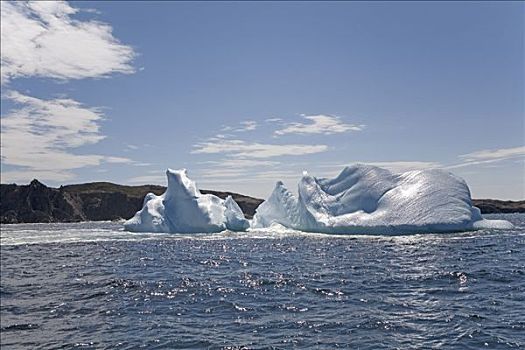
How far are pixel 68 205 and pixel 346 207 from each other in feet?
254

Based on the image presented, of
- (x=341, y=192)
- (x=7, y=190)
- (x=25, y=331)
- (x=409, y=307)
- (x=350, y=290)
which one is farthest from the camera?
(x=7, y=190)

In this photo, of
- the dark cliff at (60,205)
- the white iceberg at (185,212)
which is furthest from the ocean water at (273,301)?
the dark cliff at (60,205)

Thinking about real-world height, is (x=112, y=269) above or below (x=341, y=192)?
below

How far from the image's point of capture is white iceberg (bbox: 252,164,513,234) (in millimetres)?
37219

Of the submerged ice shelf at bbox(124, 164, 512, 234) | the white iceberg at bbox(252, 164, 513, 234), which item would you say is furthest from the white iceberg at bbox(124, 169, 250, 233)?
the white iceberg at bbox(252, 164, 513, 234)

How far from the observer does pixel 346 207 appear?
4197 cm

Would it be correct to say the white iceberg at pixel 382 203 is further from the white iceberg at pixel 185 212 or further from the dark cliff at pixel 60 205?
the dark cliff at pixel 60 205

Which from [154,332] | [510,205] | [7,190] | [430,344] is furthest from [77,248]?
[510,205]

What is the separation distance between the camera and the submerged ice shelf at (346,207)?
1476 inches

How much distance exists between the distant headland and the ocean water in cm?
8015

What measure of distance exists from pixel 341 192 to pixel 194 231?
14981mm

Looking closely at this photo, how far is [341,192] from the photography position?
4381 centimetres

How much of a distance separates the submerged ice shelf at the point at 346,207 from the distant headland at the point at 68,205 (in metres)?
53.2

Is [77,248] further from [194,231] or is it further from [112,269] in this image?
[194,231]
